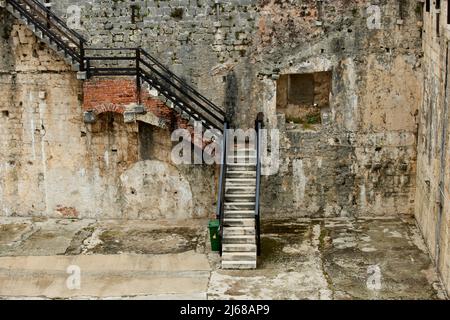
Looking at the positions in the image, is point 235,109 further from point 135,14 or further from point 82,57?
point 82,57

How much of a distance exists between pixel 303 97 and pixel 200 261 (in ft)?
19.8

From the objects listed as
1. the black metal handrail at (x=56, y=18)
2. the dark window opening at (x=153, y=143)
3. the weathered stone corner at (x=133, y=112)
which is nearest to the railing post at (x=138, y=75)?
the weathered stone corner at (x=133, y=112)

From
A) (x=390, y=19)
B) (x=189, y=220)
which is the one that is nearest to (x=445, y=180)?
(x=390, y=19)

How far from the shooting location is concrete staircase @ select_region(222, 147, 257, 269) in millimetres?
22750

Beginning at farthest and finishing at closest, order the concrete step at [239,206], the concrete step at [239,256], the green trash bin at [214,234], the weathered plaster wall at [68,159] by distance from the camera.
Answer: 1. the weathered plaster wall at [68,159]
2. the concrete step at [239,206]
3. the green trash bin at [214,234]
4. the concrete step at [239,256]

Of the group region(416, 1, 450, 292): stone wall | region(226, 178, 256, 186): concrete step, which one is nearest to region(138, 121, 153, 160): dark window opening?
region(226, 178, 256, 186): concrete step

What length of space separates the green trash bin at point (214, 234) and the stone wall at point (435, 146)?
5380 millimetres

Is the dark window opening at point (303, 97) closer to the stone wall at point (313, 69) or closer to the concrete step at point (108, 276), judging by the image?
the stone wall at point (313, 69)

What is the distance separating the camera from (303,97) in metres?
26.2

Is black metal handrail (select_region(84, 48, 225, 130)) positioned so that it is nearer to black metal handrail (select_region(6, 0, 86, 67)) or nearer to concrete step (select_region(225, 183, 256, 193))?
black metal handrail (select_region(6, 0, 86, 67))

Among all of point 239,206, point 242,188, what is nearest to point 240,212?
point 239,206

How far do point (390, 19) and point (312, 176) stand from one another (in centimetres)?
485

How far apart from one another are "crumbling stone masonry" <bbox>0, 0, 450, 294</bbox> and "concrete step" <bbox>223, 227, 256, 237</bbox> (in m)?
2.88

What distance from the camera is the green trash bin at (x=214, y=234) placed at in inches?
915
